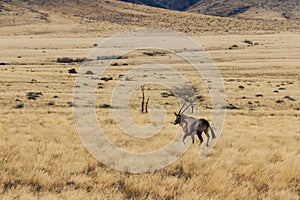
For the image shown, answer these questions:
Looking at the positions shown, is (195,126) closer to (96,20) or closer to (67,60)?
(67,60)

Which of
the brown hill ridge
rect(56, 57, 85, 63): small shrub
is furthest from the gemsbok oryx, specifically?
the brown hill ridge

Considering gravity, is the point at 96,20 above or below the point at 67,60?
above

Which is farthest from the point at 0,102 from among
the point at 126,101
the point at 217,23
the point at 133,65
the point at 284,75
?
the point at 217,23

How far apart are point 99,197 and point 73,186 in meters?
0.90

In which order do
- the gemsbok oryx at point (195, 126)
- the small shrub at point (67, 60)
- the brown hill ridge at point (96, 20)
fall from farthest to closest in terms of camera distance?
the brown hill ridge at point (96, 20), the small shrub at point (67, 60), the gemsbok oryx at point (195, 126)

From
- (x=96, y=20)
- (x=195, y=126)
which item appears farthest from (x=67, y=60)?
(x=96, y=20)

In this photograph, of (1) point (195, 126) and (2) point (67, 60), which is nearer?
(1) point (195, 126)

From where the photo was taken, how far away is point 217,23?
172 meters

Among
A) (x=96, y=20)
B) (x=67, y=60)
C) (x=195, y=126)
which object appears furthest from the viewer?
(x=96, y=20)

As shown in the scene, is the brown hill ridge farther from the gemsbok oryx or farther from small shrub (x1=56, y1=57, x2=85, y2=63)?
the gemsbok oryx

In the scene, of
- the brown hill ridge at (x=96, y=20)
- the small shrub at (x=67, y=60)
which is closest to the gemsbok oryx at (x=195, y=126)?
the small shrub at (x=67, y=60)

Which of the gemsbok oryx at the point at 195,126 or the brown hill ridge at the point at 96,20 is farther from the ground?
the brown hill ridge at the point at 96,20

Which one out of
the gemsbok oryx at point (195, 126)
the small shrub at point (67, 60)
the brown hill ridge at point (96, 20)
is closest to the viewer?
the gemsbok oryx at point (195, 126)

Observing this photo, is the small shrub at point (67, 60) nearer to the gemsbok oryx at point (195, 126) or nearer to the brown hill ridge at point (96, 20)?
the brown hill ridge at point (96, 20)
